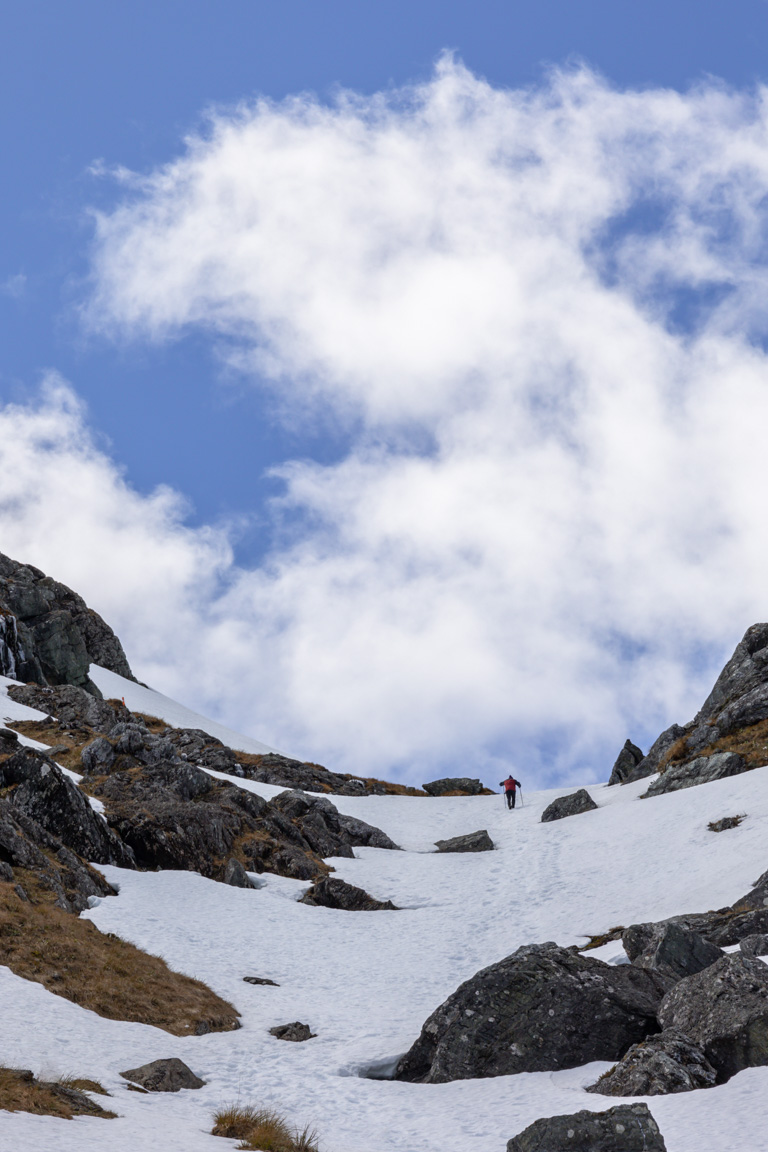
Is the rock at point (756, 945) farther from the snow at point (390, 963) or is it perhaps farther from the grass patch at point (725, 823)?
the grass patch at point (725, 823)

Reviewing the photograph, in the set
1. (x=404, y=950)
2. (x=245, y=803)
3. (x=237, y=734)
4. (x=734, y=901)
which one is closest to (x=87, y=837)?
(x=245, y=803)

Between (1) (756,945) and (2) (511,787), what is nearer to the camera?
(1) (756,945)

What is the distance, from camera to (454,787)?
67.5m

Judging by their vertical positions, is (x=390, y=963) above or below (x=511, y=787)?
below

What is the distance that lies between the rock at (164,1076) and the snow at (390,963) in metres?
0.30

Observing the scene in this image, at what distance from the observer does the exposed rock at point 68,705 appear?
54.0m

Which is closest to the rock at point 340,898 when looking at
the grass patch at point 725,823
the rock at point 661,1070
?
→ the grass patch at point 725,823

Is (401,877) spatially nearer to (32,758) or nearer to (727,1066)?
(32,758)

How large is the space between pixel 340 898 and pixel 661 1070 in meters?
22.7

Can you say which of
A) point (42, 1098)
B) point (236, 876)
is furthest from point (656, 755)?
point (42, 1098)

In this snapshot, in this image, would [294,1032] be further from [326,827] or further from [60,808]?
[326,827]

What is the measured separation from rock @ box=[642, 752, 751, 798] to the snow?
1.71 m

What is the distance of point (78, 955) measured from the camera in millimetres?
19859

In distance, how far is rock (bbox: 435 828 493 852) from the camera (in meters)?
Answer: 40.7
